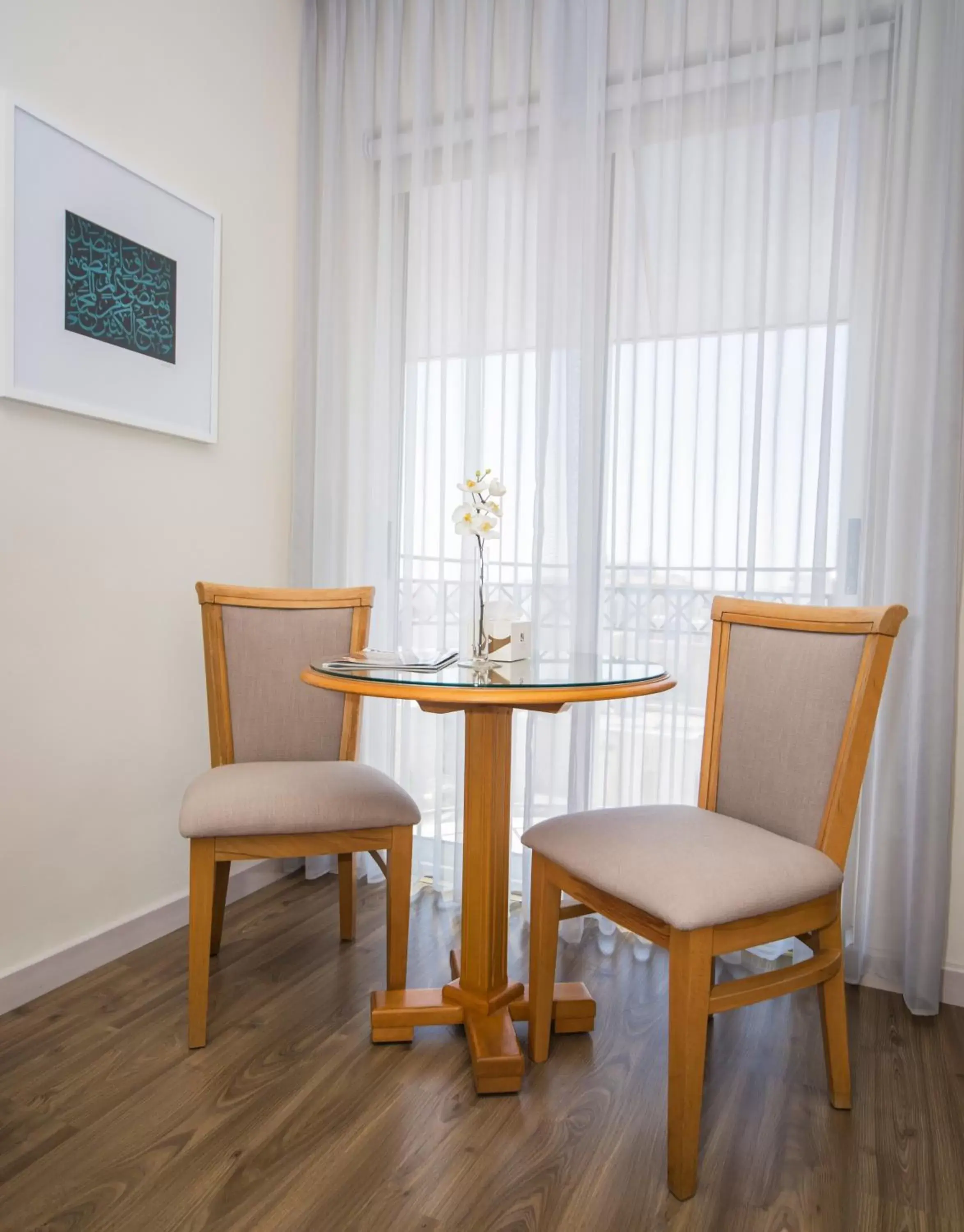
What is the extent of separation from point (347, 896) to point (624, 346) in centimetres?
179

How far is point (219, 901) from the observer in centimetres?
226

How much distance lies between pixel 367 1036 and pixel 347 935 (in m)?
0.51

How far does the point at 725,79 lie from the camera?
2271 mm

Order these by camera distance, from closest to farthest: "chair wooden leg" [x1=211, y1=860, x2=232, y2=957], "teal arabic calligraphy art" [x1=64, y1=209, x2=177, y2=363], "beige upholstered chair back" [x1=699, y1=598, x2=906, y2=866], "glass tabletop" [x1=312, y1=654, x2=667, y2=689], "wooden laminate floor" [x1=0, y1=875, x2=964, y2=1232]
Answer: "wooden laminate floor" [x1=0, y1=875, x2=964, y2=1232]
"glass tabletop" [x1=312, y1=654, x2=667, y2=689]
"beige upholstered chair back" [x1=699, y1=598, x2=906, y2=866]
"teal arabic calligraphy art" [x1=64, y1=209, x2=177, y2=363]
"chair wooden leg" [x1=211, y1=860, x2=232, y2=957]

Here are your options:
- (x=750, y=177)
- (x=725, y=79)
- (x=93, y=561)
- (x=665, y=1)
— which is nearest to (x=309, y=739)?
(x=93, y=561)

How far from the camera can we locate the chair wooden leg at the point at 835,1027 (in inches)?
64.6

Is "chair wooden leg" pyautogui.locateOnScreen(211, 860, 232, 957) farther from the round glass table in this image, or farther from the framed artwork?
the framed artwork

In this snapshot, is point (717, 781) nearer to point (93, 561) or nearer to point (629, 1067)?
point (629, 1067)

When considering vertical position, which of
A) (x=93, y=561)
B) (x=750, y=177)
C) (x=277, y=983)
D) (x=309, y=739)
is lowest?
(x=277, y=983)

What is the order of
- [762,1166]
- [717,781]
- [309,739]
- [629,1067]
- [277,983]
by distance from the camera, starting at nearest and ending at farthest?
[762,1166] → [629,1067] → [717,781] → [277,983] → [309,739]

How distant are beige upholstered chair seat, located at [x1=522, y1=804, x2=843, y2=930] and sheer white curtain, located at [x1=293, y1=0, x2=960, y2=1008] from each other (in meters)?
0.71

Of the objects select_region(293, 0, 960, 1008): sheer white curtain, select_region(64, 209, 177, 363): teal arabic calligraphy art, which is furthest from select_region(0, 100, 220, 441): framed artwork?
select_region(293, 0, 960, 1008): sheer white curtain

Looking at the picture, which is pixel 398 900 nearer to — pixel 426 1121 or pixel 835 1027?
pixel 426 1121

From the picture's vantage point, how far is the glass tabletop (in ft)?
5.02
